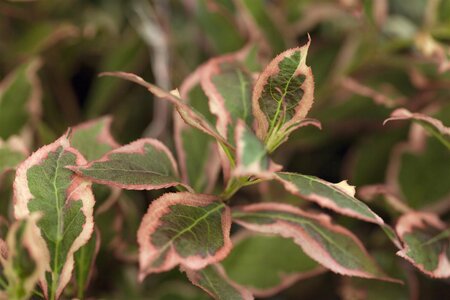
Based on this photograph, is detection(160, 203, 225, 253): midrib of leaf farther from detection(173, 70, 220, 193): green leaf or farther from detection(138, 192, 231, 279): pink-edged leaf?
detection(173, 70, 220, 193): green leaf

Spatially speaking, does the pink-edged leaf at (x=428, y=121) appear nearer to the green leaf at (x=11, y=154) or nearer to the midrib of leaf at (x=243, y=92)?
the midrib of leaf at (x=243, y=92)

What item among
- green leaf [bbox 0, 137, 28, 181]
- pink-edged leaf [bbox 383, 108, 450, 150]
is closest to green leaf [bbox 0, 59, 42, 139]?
green leaf [bbox 0, 137, 28, 181]

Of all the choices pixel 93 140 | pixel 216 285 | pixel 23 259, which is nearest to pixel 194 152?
pixel 93 140

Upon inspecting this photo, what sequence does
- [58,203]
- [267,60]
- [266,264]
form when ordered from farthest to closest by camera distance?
[267,60], [266,264], [58,203]

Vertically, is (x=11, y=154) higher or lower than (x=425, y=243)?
higher

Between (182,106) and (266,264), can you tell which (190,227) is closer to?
(182,106)

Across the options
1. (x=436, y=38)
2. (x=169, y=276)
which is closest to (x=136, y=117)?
(x=169, y=276)

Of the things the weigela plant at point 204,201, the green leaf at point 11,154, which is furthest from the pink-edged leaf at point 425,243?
the green leaf at point 11,154

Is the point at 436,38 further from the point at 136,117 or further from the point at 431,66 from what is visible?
the point at 136,117
